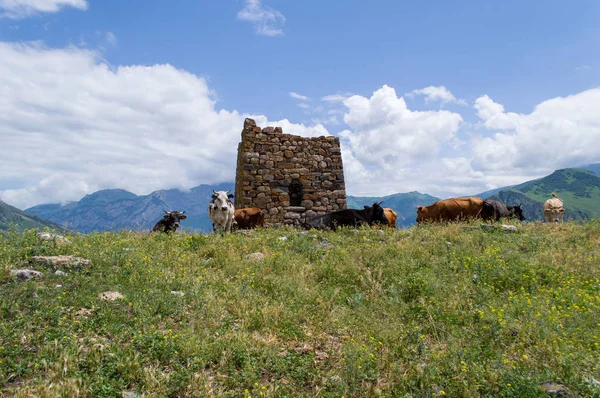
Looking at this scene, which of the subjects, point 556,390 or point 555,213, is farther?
point 555,213

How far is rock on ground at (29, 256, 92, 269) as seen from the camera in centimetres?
645

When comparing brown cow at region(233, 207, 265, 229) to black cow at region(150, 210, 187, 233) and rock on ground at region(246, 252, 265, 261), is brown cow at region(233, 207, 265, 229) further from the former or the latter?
rock on ground at region(246, 252, 265, 261)

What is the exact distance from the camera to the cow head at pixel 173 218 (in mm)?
13823

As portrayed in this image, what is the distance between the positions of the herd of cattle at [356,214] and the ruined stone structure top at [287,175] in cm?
140

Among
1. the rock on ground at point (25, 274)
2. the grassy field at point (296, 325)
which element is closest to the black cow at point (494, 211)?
the grassy field at point (296, 325)

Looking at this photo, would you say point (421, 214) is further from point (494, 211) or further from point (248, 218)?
point (248, 218)

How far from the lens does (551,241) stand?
10.5 m

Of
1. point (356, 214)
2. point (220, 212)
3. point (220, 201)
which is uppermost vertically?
point (220, 201)

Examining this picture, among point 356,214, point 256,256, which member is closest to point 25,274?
point 256,256

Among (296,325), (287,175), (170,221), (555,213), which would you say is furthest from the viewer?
(555,213)

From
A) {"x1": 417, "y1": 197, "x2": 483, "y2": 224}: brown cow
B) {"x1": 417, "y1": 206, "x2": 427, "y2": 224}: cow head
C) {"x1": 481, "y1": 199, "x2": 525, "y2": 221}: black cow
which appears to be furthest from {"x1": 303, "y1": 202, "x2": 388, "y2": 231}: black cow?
{"x1": 481, "y1": 199, "x2": 525, "y2": 221}: black cow

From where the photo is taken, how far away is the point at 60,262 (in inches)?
258

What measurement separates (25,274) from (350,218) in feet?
Answer: 38.0

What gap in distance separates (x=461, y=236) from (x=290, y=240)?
4690 millimetres
